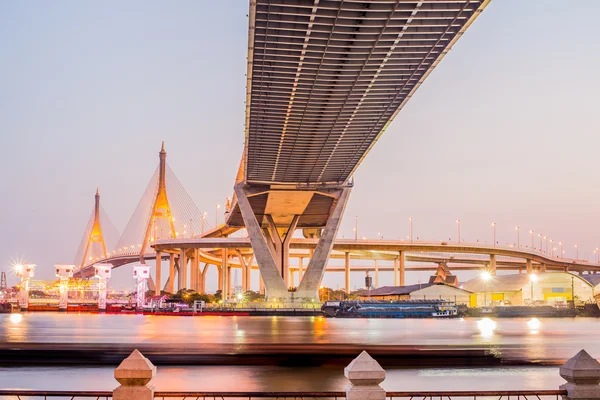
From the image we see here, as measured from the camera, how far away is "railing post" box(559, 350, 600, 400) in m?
11.6

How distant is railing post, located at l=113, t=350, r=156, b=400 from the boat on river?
98461 mm

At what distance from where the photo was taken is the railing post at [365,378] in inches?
434

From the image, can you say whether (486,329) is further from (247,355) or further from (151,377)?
(151,377)

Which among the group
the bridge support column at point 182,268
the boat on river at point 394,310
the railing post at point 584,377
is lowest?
the boat on river at point 394,310

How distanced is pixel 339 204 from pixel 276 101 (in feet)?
116

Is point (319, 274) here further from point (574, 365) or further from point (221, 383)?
point (574, 365)

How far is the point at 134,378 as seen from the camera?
11.0 meters

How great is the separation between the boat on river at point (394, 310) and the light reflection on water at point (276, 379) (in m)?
80.2

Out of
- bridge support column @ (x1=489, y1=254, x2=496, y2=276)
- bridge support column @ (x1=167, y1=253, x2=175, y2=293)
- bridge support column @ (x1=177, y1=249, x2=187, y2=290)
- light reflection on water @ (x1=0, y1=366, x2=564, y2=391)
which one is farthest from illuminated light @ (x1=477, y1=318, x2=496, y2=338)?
bridge support column @ (x1=167, y1=253, x2=175, y2=293)

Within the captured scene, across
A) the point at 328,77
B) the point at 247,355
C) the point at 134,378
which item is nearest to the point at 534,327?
the point at 328,77

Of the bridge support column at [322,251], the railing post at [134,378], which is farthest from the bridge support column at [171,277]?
the railing post at [134,378]

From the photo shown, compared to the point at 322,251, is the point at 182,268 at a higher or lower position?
lower

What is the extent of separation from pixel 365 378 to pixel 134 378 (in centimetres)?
357

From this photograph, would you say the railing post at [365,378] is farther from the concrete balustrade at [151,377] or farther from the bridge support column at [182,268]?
the bridge support column at [182,268]
